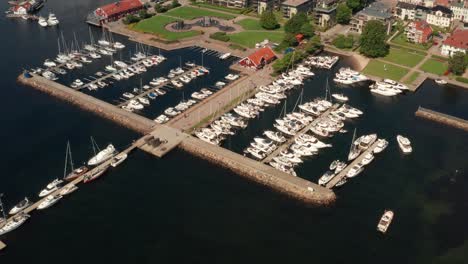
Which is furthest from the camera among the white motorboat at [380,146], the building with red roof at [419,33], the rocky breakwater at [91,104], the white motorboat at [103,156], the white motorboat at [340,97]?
the building with red roof at [419,33]

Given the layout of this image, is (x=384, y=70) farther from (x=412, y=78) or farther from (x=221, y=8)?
(x=221, y=8)

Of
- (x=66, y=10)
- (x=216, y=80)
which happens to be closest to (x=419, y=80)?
(x=216, y=80)

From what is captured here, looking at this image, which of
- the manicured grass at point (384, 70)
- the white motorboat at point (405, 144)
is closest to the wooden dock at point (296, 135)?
the white motorboat at point (405, 144)

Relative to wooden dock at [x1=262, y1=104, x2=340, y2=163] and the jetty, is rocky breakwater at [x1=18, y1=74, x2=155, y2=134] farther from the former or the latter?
the jetty

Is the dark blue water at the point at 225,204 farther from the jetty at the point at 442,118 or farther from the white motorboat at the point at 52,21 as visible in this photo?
the white motorboat at the point at 52,21

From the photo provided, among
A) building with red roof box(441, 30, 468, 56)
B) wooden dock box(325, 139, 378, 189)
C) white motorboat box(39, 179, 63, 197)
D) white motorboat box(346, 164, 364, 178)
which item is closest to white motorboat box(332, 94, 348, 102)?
wooden dock box(325, 139, 378, 189)

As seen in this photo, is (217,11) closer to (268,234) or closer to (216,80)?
(216,80)

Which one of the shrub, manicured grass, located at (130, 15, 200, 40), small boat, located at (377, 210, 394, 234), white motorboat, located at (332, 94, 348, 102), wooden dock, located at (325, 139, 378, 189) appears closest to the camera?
small boat, located at (377, 210, 394, 234)
